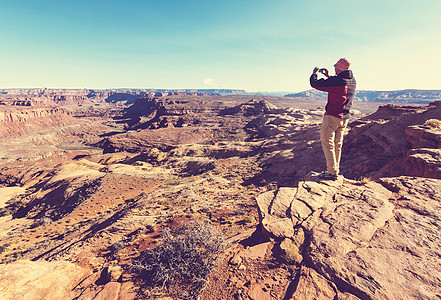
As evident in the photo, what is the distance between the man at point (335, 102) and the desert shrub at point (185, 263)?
3.93 meters

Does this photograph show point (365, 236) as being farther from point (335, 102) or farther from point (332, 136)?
point (335, 102)

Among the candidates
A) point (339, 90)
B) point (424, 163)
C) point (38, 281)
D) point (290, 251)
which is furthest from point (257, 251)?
point (424, 163)

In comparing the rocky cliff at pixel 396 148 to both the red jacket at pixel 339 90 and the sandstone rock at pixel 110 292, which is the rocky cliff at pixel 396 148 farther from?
the sandstone rock at pixel 110 292

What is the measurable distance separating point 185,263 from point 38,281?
3837 mm

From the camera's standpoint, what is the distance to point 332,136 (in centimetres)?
543

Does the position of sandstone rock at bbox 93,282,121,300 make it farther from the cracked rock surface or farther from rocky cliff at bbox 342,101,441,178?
rocky cliff at bbox 342,101,441,178

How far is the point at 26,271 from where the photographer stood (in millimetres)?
5133

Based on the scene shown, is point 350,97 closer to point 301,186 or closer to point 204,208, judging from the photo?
point 301,186

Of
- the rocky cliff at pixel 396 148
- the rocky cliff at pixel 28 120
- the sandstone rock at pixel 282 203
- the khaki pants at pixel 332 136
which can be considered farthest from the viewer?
the rocky cliff at pixel 28 120

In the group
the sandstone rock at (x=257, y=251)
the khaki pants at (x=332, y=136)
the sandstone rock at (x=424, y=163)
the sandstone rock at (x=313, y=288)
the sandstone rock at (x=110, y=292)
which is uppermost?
the khaki pants at (x=332, y=136)

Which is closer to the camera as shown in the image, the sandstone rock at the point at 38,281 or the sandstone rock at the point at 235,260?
the sandstone rock at the point at 235,260

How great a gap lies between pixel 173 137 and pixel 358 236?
51955mm

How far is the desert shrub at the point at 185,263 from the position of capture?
3.95 meters

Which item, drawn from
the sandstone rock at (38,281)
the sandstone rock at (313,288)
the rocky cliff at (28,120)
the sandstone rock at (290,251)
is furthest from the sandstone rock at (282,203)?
the rocky cliff at (28,120)
